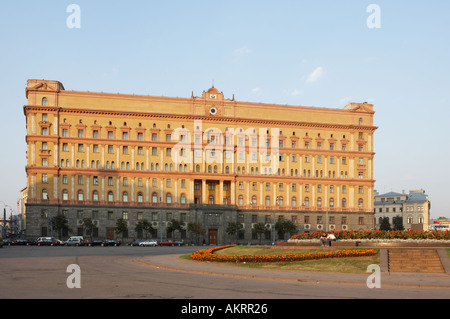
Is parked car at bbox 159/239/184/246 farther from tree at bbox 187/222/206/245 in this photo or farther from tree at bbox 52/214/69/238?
tree at bbox 52/214/69/238

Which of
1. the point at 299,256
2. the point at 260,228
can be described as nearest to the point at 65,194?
the point at 260,228

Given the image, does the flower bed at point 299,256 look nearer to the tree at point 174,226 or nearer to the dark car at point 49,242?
the dark car at point 49,242

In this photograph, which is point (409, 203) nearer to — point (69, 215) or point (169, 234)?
point (169, 234)

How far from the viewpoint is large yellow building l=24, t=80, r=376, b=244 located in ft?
342

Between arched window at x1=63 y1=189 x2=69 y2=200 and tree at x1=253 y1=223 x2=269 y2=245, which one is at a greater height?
arched window at x1=63 y1=189 x2=69 y2=200

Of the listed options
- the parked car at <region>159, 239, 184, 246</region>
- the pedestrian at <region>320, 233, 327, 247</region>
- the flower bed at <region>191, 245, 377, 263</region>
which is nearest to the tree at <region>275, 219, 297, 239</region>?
the parked car at <region>159, 239, 184, 246</region>

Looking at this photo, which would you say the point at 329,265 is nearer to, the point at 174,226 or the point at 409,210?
the point at 174,226

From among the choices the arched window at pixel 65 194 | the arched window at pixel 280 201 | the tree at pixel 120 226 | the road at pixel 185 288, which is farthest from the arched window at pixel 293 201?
the road at pixel 185 288

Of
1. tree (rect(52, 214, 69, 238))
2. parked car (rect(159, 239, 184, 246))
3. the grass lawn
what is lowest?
parked car (rect(159, 239, 184, 246))

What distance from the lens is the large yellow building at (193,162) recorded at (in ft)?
342

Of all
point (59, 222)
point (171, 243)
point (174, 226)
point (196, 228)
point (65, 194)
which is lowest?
point (171, 243)

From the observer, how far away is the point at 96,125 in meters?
107

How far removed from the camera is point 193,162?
111m

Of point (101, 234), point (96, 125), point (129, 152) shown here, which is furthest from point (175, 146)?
point (101, 234)
